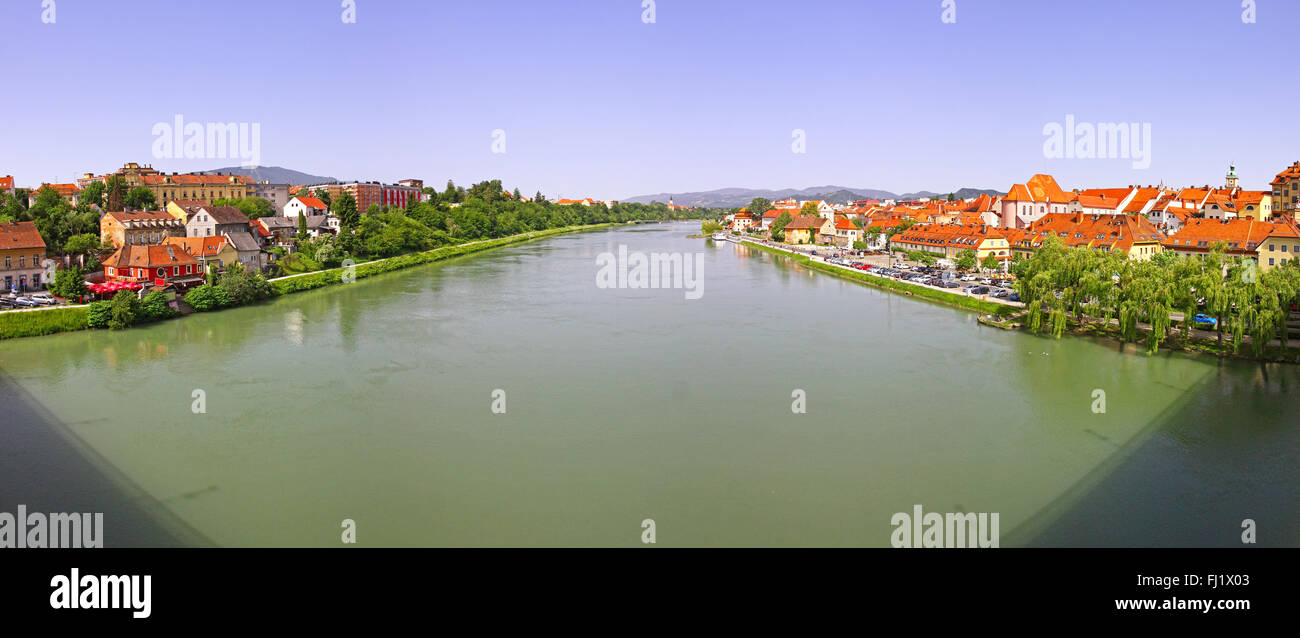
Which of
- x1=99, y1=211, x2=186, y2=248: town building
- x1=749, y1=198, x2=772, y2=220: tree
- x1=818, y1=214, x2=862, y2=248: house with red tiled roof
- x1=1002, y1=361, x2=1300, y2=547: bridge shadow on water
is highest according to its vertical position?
x1=749, y1=198, x2=772, y2=220: tree

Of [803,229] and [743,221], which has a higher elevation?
[743,221]

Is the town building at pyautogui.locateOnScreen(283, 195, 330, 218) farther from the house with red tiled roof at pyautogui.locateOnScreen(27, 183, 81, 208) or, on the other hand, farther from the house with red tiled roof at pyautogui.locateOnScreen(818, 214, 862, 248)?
the house with red tiled roof at pyautogui.locateOnScreen(818, 214, 862, 248)

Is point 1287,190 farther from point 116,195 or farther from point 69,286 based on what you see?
point 116,195

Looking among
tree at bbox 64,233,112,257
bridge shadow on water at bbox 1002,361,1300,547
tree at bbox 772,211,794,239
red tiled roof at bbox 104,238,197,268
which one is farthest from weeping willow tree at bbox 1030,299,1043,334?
tree at bbox 772,211,794,239

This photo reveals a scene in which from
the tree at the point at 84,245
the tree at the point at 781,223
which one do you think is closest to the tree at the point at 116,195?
the tree at the point at 84,245

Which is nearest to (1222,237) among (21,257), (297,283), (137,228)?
(297,283)

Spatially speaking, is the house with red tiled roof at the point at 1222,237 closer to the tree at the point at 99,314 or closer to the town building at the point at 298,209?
the tree at the point at 99,314
